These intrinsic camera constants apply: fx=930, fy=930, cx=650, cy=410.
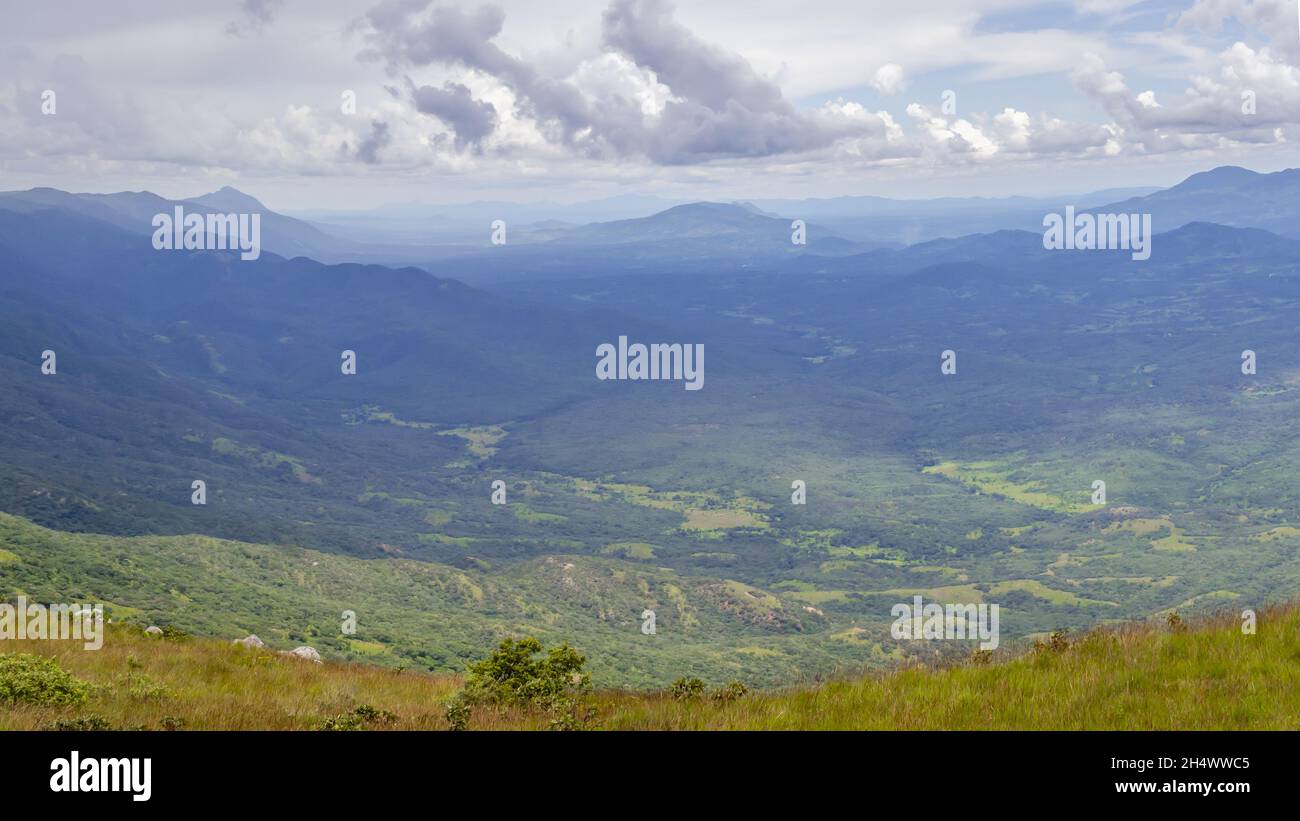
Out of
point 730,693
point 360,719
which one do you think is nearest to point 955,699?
point 730,693

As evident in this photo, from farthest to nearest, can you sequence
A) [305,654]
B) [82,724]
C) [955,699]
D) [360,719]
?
[305,654] < [360,719] < [955,699] < [82,724]

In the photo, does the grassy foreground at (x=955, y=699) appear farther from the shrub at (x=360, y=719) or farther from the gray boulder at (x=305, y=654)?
the gray boulder at (x=305, y=654)

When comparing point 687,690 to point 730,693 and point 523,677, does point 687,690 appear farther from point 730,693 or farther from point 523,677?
point 523,677

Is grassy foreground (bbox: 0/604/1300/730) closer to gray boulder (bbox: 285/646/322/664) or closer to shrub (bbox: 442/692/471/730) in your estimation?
shrub (bbox: 442/692/471/730)

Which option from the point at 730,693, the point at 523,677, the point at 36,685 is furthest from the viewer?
the point at 523,677
